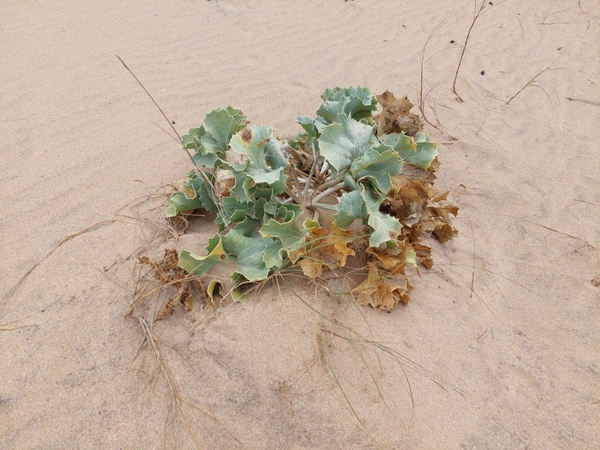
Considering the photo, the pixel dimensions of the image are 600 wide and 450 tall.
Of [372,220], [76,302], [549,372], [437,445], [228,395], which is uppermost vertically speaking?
[372,220]

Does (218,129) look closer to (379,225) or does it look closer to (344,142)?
(344,142)

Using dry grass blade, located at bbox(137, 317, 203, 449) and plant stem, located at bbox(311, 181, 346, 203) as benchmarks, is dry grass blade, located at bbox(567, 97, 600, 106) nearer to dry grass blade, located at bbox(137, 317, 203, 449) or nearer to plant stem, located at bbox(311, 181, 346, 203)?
plant stem, located at bbox(311, 181, 346, 203)

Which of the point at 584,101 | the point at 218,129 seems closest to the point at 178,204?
the point at 218,129

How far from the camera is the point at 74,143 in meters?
2.75

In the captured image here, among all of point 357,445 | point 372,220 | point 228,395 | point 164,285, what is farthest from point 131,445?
point 372,220

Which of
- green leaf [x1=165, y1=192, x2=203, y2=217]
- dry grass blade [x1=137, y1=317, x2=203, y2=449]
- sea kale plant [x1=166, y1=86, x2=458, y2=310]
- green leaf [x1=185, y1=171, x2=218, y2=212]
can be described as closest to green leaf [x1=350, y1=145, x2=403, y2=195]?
sea kale plant [x1=166, y1=86, x2=458, y2=310]

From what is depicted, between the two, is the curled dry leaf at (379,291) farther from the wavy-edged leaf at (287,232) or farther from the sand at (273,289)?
the wavy-edged leaf at (287,232)

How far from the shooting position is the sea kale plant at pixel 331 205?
1.79 metres

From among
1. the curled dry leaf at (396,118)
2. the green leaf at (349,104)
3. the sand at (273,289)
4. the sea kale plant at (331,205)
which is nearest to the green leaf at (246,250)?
the sea kale plant at (331,205)

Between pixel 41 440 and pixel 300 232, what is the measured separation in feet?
3.55

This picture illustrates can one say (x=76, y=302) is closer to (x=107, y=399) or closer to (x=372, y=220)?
(x=107, y=399)

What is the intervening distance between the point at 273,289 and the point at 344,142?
2.12 ft

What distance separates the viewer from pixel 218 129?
6.60 ft

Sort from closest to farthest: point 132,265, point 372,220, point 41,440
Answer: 1. point 41,440
2. point 372,220
3. point 132,265
